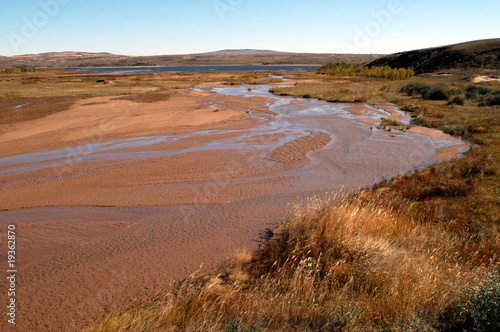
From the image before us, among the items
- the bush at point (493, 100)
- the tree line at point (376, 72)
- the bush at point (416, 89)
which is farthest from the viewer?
the tree line at point (376, 72)

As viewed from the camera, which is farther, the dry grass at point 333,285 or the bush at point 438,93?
the bush at point 438,93

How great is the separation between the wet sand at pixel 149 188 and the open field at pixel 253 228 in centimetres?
5

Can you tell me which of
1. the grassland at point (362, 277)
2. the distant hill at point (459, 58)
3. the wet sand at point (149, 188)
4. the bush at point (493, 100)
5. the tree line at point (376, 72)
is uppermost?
the distant hill at point (459, 58)

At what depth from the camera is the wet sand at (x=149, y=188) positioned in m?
5.76

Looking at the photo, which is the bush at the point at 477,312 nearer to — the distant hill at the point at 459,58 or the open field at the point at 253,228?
the open field at the point at 253,228

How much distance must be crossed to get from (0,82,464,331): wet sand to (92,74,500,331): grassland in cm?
96

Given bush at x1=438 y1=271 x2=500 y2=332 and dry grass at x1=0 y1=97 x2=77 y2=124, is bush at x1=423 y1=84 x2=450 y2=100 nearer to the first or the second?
bush at x1=438 y1=271 x2=500 y2=332

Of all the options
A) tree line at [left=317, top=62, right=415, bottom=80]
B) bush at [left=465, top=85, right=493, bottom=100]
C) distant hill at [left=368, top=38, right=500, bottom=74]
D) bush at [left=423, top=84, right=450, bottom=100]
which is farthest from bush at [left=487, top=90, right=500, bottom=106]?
distant hill at [left=368, top=38, right=500, bottom=74]

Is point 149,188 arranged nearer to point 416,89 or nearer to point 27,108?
point 27,108

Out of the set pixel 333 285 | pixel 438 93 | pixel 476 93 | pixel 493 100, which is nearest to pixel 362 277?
pixel 333 285

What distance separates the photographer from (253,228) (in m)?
7.74

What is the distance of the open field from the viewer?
4246 mm

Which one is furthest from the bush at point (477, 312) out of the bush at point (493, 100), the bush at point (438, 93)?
the bush at point (438, 93)

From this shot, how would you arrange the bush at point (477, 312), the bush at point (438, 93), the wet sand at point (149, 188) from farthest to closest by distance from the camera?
the bush at point (438, 93)
the wet sand at point (149, 188)
the bush at point (477, 312)
